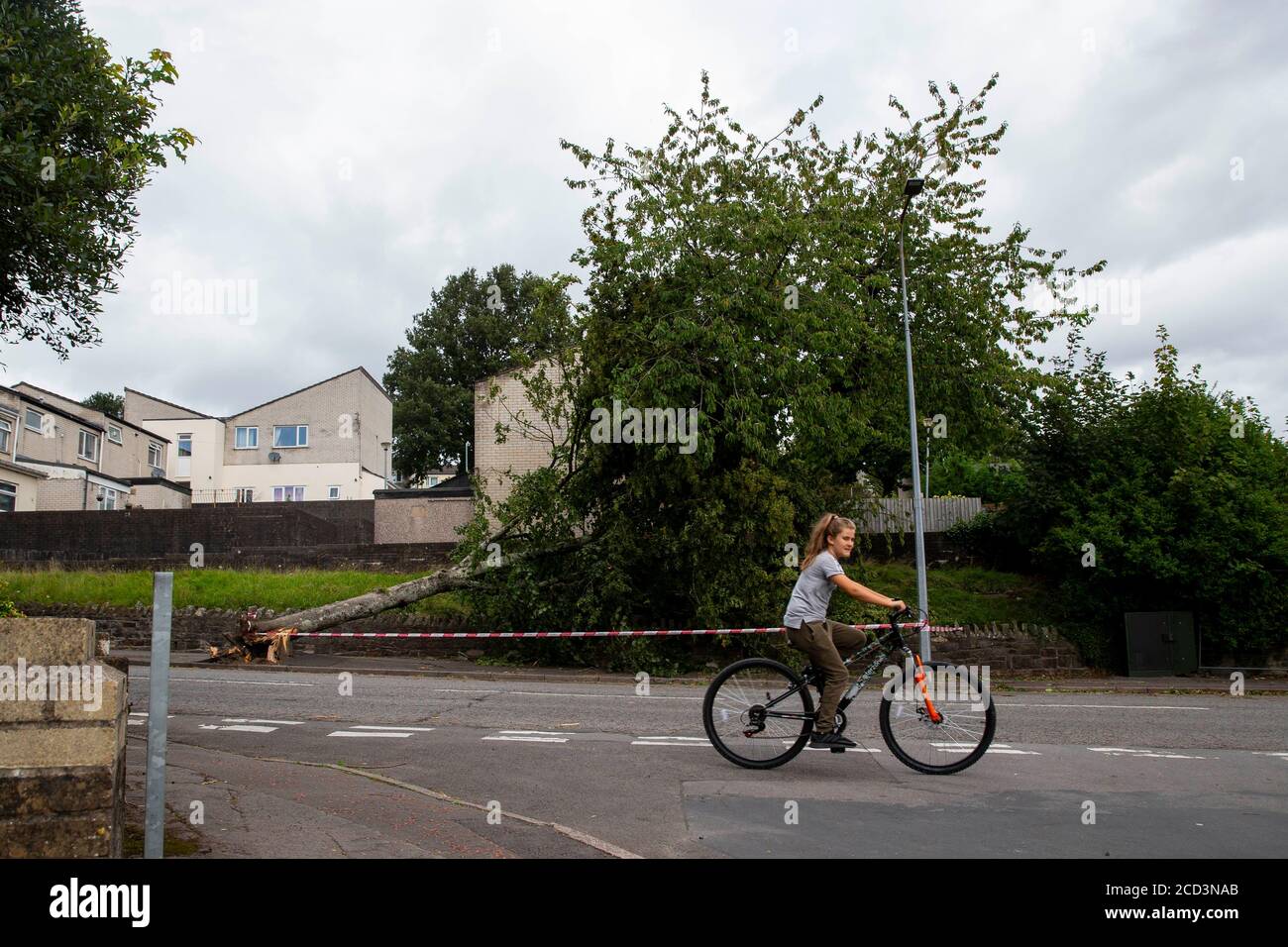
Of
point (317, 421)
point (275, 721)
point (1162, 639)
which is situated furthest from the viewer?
point (317, 421)

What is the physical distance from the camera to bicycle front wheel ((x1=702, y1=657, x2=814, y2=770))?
24.8 ft

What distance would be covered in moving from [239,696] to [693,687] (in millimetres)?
7052

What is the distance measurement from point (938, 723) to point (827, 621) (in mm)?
1170

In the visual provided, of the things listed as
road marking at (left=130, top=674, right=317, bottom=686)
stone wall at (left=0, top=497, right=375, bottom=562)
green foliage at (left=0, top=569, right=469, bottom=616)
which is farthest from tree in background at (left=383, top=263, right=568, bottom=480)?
road marking at (left=130, top=674, right=317, bottom=686)

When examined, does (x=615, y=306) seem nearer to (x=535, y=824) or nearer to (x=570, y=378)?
(x=570, y=378)

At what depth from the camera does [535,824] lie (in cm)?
596

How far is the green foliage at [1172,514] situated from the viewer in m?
21.1

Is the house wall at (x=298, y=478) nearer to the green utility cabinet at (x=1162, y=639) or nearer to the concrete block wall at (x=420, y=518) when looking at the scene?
the concrete block wall at (x=420, y=518)

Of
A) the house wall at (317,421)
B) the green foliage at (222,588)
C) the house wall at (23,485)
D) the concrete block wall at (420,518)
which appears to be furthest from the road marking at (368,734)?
the house wall at (317,421)

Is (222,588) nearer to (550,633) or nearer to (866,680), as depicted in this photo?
(550,633)

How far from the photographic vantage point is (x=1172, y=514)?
21469 mm

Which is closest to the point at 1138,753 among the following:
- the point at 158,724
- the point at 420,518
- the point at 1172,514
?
the point at 158,724

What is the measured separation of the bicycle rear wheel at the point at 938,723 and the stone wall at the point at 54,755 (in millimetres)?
5345
